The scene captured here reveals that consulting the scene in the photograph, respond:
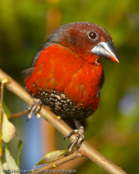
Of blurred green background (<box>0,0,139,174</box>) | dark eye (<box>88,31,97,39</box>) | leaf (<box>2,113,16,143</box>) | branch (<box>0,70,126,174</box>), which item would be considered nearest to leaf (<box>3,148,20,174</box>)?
leaf (<box>2,113,16,143</box>)

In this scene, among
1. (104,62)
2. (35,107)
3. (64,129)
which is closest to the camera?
(64,129)

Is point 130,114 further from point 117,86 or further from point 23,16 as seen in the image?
point 23,16

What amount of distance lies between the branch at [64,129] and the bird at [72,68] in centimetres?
35

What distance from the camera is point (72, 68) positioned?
3.72 m

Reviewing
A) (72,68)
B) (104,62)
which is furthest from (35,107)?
(104,62)

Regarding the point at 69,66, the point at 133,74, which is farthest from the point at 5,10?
the point at 133,74

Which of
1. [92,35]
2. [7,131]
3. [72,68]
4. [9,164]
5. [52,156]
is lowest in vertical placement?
[52,156]

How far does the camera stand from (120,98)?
16.2 ft

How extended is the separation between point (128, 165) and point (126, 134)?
38 centimetres

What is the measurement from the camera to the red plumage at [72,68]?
3703 mm

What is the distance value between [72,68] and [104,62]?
136 centimetres

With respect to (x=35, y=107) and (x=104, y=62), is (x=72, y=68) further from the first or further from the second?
(x=104, y=62)

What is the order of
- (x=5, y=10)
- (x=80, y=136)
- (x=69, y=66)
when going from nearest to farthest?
(x=80, y=136), (x=69, y=66), (x=5, y=10)

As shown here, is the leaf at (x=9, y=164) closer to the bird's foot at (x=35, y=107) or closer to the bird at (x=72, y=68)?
the bird's foot at (x=35, y=107)
